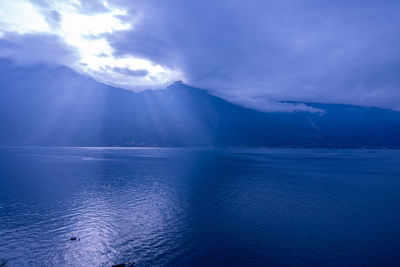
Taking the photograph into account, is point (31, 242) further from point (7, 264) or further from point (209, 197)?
point (209, 197)

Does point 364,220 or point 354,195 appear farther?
point 354,195

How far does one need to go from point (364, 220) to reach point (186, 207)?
1571 inches

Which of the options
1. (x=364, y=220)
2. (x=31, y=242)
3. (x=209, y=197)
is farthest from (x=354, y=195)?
(x=31, y=242)

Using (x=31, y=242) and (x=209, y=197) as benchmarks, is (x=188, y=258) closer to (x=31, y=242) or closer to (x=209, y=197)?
(x=31, y=242)

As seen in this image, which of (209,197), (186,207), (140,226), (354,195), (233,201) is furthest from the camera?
(354,195)

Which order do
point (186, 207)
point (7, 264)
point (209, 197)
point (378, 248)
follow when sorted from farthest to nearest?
point (209, 197) → point (186, 207) → point (378, 248) → point (7, 264)

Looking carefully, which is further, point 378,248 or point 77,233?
point 77,233

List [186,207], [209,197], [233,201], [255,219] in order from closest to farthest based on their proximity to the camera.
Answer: [255,219]
[186,207]
[233,201]
[209,197]

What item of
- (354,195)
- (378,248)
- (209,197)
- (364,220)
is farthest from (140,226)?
(354,195)

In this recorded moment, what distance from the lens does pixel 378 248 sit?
118 ft

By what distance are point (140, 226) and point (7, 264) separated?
19816 millimetres

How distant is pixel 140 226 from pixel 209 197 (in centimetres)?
2827

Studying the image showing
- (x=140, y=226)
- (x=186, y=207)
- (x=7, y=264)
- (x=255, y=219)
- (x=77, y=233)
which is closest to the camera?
(x=7, y=264)

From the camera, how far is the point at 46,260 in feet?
105
